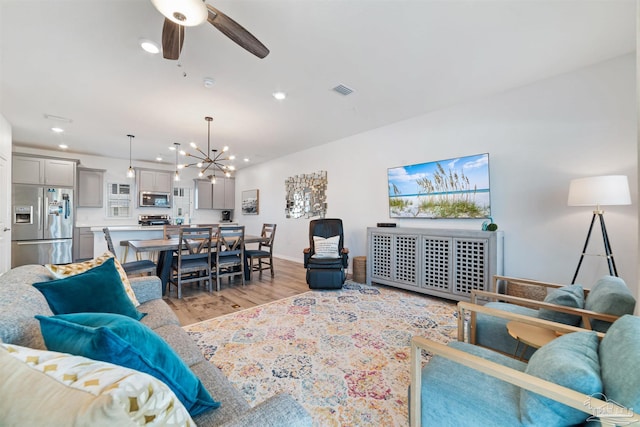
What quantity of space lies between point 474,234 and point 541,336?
1778 millimetres

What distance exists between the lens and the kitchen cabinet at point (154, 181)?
22.1 feet

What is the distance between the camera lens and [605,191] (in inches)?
86.6

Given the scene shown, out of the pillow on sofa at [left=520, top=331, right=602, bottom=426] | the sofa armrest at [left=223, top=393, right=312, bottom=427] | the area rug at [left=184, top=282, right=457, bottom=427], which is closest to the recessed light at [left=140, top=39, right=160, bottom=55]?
the area rug at [left=184, top=282, right=457, bottom=427]

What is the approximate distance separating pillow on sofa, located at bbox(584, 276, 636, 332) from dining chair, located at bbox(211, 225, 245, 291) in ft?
12.8

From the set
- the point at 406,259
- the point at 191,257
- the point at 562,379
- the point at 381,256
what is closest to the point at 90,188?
the point at 191,257

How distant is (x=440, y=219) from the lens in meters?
3.70

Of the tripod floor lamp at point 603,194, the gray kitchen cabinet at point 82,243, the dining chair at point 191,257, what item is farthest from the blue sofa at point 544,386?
the gray kitchen cabinet at point 82,243

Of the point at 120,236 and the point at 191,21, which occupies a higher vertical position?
the point at 191,21

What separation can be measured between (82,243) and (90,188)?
4.45 feet

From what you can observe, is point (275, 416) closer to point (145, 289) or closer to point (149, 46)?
point (145, 289)

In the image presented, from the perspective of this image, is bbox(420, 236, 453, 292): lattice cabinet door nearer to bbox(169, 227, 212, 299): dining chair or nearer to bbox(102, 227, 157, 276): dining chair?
bbox(169, 227, 212, 299): dining chair

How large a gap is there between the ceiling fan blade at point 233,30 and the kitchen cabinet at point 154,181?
6465 mm

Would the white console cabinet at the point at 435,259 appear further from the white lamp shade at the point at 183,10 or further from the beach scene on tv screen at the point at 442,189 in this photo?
the white lamp shade at the point at 183,10

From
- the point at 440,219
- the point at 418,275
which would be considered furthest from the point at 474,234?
the point at 418,275
